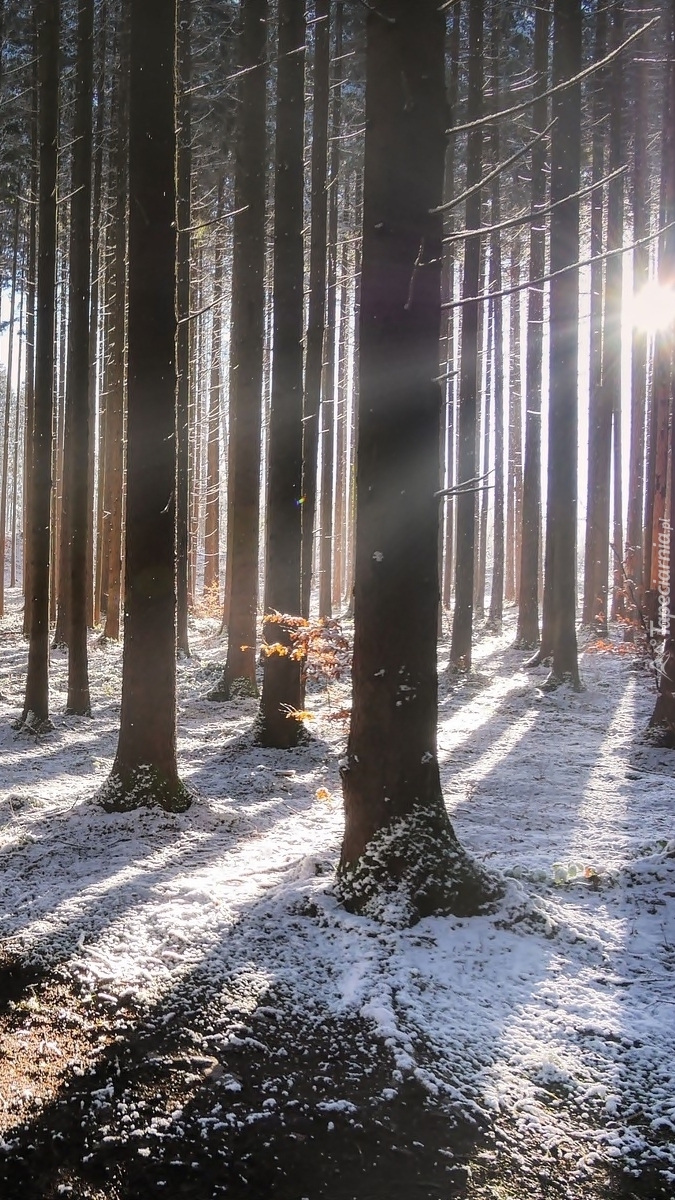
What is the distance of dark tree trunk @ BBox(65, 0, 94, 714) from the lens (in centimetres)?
990

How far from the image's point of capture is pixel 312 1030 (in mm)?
3240

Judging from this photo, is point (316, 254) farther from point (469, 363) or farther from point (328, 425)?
point (328, 425)

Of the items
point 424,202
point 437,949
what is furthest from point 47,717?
point 424,202

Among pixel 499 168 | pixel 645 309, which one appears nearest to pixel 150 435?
pixel 499 168

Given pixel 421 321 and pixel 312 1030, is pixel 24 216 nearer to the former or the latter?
pixel 421 321

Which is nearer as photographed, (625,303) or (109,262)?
(109,262)

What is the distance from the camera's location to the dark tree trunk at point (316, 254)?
36.4 feet

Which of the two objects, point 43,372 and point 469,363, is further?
point 469,363

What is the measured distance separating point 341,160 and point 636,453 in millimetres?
10101

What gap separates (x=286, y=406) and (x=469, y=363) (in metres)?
6.13

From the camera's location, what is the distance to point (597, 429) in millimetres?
16281

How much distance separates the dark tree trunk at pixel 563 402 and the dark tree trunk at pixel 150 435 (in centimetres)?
755

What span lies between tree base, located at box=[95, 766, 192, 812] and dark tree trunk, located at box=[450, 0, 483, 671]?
8.86 metres

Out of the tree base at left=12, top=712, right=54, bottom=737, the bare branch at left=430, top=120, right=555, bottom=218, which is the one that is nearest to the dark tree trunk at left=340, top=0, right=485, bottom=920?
the bare branch at left=430, top=120, right=555, bottom=218
